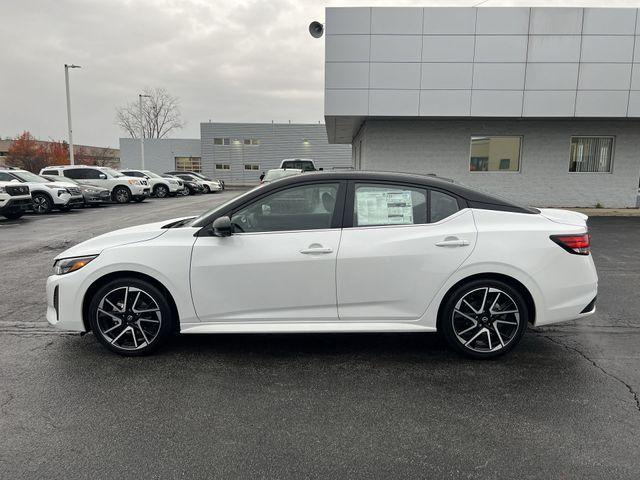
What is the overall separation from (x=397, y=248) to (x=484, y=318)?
3.19ft

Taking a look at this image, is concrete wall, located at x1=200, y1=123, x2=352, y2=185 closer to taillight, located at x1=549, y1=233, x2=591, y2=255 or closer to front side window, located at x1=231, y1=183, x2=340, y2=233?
front side window, located at x1=231, y1=183, x2=340, y2=233

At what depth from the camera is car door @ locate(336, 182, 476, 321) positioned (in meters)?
3.74

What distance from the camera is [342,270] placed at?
147 inches

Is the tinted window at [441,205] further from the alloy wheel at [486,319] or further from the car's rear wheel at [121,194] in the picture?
the car's rear wheel at [121,194]

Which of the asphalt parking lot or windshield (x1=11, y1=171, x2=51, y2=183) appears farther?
windshield (x1=11, y1=171, x2=51, y2=183)

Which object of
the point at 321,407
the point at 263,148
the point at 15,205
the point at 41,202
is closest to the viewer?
the point at 321,407

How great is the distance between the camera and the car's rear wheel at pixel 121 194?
880 inches

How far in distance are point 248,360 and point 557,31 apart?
15359 millimetres

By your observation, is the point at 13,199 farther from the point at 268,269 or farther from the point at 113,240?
the point at 268,269

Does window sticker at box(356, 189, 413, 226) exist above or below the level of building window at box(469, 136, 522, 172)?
below

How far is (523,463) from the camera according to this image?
2586mm

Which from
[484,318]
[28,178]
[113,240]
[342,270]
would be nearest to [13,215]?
[28,178]

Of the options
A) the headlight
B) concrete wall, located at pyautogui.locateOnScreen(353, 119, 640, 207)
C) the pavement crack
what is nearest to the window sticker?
the pavement crack

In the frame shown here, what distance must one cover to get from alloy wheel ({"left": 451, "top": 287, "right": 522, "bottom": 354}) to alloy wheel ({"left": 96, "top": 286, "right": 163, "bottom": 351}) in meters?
2.57
